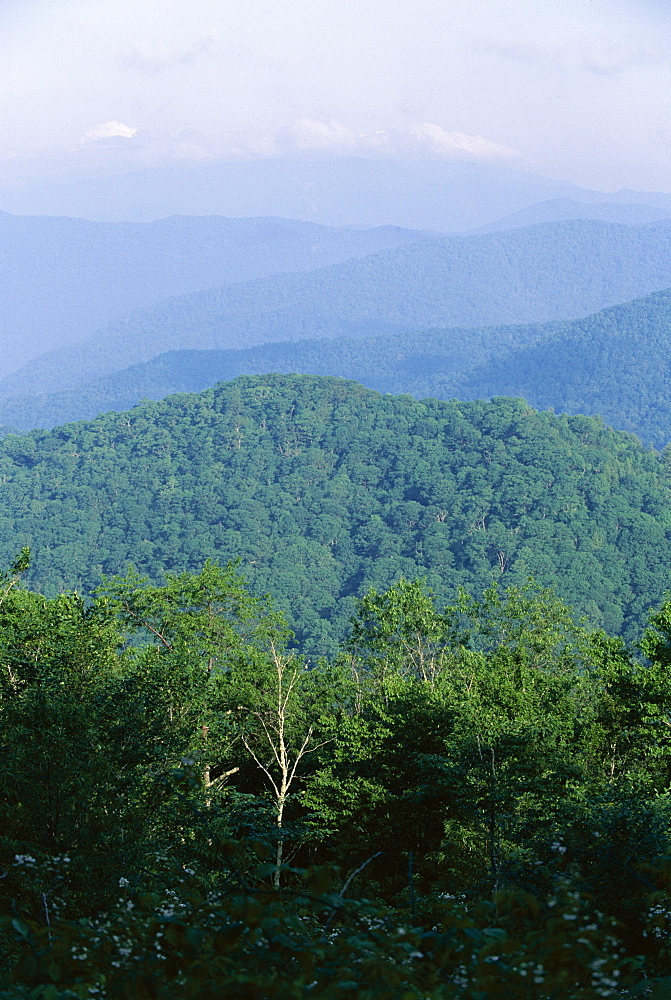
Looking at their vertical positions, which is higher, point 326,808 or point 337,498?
point 326,808

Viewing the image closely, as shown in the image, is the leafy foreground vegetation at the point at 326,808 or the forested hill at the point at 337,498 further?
the forested hill at the point at 337,498

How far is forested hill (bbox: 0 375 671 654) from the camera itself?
3706 inches

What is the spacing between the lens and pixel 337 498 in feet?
387

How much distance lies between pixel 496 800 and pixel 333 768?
6.02 meters

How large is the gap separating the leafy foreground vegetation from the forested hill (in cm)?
6394

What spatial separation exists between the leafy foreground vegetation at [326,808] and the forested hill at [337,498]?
63939 mm

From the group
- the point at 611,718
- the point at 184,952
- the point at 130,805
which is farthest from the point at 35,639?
the point at 184,952

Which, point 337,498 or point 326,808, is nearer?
point 326,808

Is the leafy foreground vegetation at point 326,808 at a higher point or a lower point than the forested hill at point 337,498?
higher

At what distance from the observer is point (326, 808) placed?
58.3ft

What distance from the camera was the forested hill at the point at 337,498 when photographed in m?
94.1

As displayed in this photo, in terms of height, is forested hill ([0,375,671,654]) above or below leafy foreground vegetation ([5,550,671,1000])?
below

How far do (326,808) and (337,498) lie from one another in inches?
3955

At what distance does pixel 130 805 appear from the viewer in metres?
10.4
